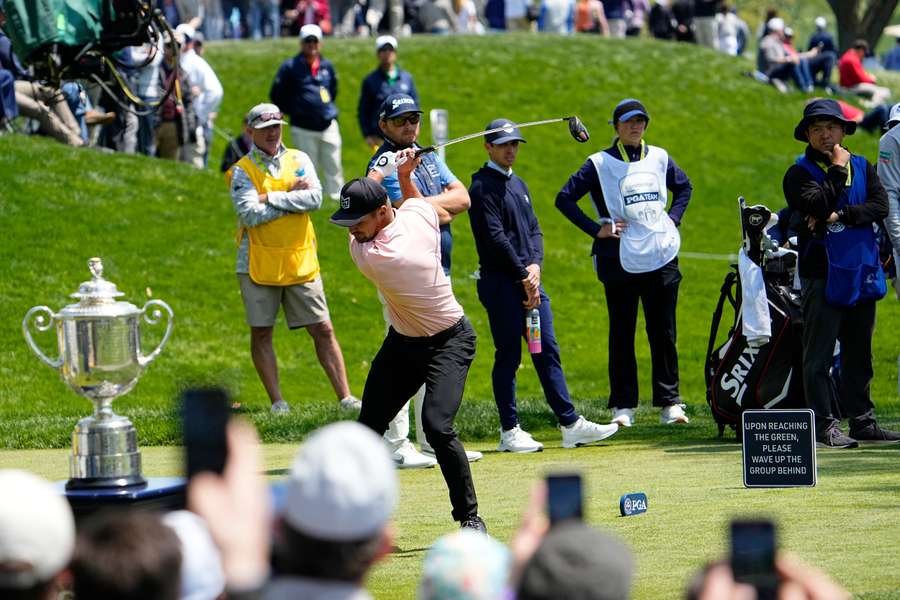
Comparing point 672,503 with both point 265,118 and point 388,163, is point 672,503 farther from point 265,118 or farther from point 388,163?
point 265,118

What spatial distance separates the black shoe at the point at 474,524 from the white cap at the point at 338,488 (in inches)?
173

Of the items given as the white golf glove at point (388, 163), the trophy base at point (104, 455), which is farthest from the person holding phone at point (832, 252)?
the trophy base at point (104, 455)

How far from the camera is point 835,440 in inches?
427

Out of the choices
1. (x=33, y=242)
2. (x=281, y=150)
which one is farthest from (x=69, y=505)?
(x=33, y=242)

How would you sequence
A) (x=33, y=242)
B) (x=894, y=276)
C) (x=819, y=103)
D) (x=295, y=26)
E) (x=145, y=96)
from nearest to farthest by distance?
(x=819, y=103) < (x=894, y=276) < (x=33, y=242) < (x=145, y=96) < (x=295, y=26)

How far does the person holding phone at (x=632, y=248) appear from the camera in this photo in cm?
1291

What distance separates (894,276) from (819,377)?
1715 mm

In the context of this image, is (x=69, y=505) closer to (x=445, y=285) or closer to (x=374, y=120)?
(x=445, y=285)

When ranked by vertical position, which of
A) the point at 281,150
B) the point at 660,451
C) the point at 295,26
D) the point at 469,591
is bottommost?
the point at 660,451

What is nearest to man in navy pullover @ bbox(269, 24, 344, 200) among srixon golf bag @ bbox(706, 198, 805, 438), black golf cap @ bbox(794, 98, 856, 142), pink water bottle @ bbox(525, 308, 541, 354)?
pink water bottle @ bbox(525, 308, 541, 354)

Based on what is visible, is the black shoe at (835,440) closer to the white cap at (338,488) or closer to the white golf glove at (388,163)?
the white golf glove at (388,163)

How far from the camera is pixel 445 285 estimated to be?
8.44 meters

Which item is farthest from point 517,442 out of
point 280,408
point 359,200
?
point 359,200

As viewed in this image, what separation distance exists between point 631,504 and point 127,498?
2.92 m
